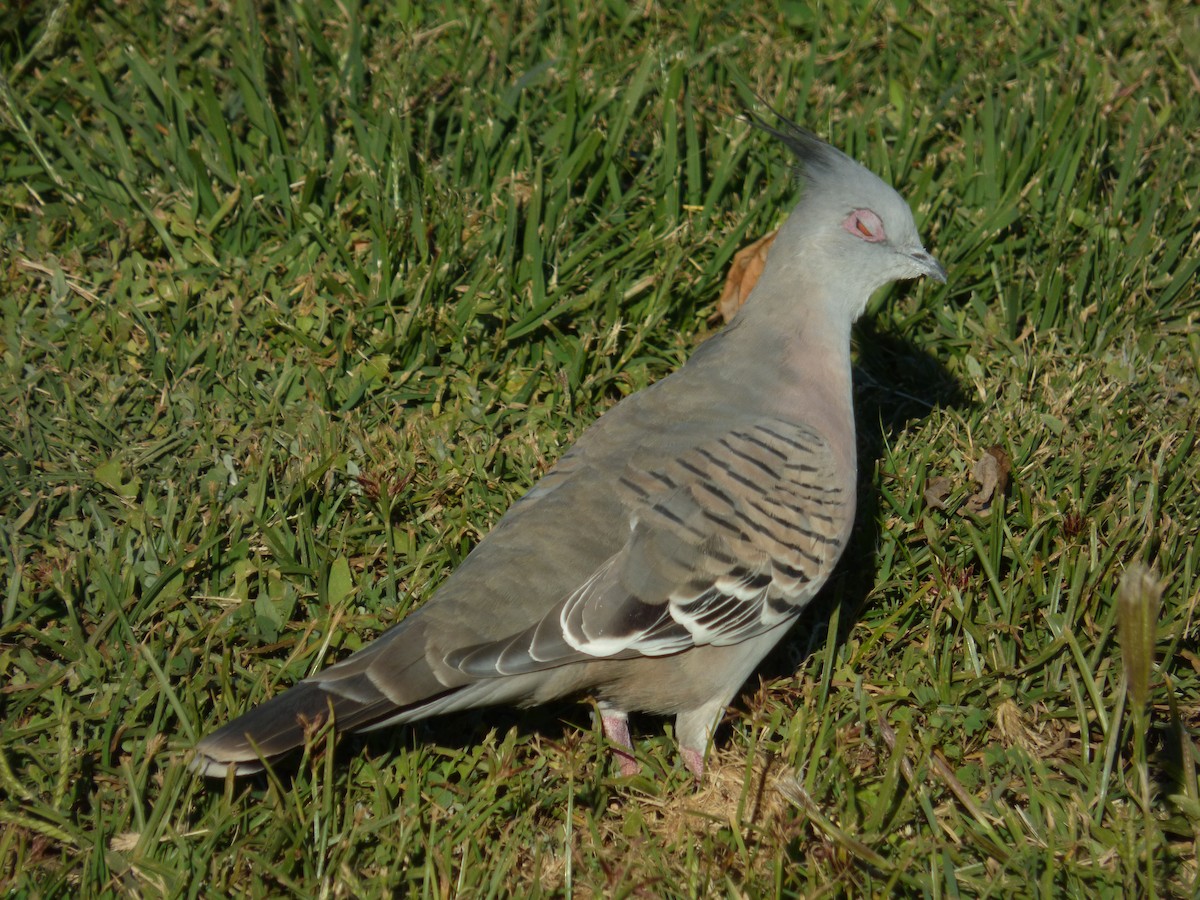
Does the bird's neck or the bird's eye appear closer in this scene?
the bird's neck

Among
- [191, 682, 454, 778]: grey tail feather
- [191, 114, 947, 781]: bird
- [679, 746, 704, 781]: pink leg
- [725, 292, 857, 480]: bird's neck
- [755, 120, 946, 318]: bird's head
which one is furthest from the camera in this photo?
[755, 120, 946, 318]: bird's head

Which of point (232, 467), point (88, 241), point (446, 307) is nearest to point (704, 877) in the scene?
point (232, 467)

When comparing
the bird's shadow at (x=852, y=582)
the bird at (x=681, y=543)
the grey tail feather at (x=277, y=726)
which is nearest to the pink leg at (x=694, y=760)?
the bird at (x=681, y=543)

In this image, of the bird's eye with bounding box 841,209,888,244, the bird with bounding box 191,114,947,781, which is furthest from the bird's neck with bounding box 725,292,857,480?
the bird's eye with bounding box 841,209,888,244

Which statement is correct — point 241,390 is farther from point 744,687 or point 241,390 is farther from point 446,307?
point 744,687

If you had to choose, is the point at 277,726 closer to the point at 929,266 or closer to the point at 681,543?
the point at 681,543

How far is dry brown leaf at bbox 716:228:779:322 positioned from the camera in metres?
5.16

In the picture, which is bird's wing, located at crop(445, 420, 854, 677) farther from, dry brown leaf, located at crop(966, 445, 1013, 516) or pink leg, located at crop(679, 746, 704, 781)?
dry brown leaf, located at crop(966, 445, 1013, 516)

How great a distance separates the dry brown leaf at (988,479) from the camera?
4430 millimetres

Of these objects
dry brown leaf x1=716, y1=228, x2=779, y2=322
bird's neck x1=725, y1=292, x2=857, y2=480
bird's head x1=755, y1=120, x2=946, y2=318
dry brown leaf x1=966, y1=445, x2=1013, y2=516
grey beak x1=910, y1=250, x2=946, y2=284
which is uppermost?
bird's head x1=755, y1=120, x2=946, y2=318

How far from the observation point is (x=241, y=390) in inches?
188

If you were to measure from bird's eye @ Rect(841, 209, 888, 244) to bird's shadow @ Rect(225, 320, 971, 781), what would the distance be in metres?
0.76

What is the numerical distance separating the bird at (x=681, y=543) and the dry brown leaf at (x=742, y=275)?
0.72m

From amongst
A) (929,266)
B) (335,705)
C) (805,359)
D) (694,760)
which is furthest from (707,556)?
(929,266)
